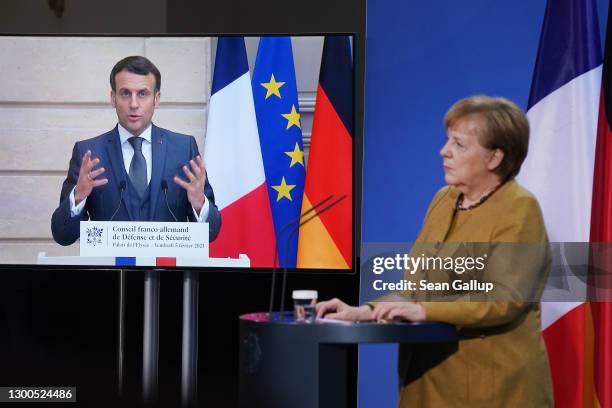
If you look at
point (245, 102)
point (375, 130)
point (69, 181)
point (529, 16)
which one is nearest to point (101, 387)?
point (69, 181)

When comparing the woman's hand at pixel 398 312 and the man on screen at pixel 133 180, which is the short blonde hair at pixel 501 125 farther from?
the man on screen at pixel 133 180

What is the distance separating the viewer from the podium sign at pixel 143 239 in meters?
4.37

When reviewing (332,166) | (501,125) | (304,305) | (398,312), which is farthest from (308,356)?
(501,125)

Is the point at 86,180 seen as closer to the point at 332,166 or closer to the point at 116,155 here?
the point at 116,155

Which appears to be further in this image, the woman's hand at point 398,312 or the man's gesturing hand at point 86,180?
the man's gesturing hand at point 86,180

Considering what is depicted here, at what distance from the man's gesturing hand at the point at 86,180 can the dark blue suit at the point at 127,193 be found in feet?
0.06

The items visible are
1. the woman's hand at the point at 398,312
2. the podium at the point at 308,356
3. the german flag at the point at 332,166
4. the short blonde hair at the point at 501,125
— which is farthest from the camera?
the german flag at the point at 332,166

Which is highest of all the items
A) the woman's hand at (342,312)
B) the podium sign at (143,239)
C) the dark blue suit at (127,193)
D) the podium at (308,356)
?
the dark blue suit at (127,193)

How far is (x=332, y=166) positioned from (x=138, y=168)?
952mm

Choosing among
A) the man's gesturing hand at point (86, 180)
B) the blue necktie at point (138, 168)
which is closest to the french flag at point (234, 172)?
the blue necktie at point (138, 168)

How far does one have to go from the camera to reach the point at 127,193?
4.39m

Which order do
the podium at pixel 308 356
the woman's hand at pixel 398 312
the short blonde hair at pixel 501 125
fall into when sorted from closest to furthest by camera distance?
the podium at pixel 308 356
the woman's hand at pixel 398 312
the short blonde hair at pixel 501 125

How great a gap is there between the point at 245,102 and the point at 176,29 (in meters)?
0.54

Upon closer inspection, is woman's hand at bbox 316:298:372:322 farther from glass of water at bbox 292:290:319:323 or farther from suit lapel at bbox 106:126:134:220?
suit lapel at bbox 106:126:134:220
